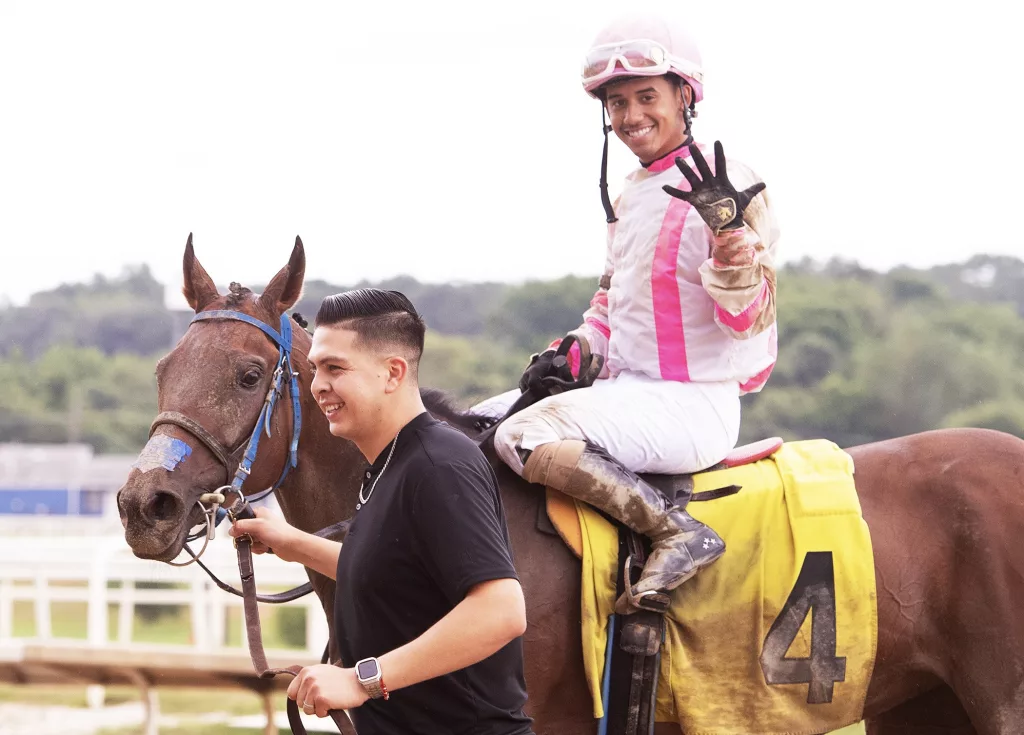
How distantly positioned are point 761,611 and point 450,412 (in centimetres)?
116

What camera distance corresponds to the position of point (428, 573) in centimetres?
229

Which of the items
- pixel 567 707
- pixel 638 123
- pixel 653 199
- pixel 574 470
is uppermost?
pixel 638 123

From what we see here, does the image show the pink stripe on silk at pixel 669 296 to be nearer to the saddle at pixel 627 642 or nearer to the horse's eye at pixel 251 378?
the saddle at pixel 627 642

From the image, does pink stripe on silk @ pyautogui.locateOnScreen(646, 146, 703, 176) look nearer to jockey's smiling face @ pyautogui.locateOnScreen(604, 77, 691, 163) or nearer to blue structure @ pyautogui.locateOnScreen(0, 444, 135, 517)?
jockey's smiling face @ pyautogui.locateOnScreen(604, 77, 691, 163)

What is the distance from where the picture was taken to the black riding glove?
404cm

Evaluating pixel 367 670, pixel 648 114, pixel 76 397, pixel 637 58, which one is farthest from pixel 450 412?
pixel 76 397

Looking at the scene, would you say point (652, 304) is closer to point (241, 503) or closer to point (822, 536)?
point (822, 536)

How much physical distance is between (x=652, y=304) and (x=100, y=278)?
56302 mm

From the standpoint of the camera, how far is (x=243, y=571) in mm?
3389

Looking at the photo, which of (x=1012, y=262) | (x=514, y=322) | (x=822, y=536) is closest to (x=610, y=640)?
(x=822, y=536)

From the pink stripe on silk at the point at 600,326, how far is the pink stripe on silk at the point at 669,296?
1.61 feet

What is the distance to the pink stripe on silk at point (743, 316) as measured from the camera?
3656 mm

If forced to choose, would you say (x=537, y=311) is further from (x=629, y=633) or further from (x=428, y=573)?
(x=428, y=573)

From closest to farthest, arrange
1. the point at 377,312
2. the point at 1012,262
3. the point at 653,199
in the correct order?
the point at 377,312
the point at 653,199
the point at 1012,262
